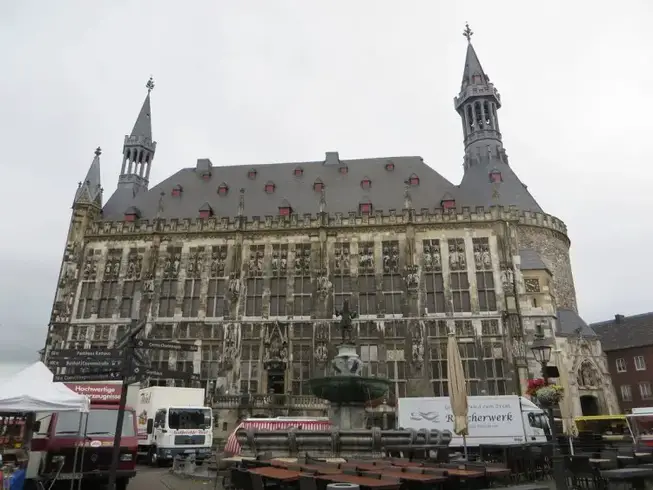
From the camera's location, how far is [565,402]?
26250 mm

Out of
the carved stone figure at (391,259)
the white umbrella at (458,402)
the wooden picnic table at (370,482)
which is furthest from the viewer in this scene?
the carved stone figure at (391,259)

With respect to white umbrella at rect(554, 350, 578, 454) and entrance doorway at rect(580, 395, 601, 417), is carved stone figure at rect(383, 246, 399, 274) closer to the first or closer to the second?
white umbrella at rect(554, 350, 578, 454)

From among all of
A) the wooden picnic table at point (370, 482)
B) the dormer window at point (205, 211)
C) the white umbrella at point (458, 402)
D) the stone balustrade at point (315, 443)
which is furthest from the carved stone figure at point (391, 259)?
the wooden picnic table at point (370, 482)

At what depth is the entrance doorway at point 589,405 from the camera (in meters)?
28.9

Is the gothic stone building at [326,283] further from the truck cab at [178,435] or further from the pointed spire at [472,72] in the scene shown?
the pointed spire at [472,72]

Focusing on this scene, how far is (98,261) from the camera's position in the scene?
1294 inches

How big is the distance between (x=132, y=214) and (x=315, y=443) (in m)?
27.2

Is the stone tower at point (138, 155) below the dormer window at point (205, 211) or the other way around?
the other way around

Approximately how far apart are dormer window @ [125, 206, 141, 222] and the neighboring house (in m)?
42.7

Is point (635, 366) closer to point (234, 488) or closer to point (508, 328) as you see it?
point (508, 328)

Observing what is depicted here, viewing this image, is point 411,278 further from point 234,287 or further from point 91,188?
point 91,188

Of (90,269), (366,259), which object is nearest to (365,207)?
(366,259)

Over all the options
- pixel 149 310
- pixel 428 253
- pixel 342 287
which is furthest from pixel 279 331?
pixel 428 253

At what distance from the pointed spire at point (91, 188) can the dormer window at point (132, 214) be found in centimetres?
254
